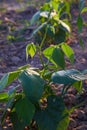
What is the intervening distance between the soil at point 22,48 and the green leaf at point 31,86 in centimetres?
39

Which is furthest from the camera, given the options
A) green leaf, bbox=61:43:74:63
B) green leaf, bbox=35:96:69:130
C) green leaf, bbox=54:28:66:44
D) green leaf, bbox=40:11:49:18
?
green leaf, bbox=54:28:66:44

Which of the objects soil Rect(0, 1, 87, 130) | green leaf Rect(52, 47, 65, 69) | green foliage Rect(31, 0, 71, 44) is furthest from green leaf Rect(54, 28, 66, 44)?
green leaf Rect(52, 47, 65, 69)

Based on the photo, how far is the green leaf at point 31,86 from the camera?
68.6 inches

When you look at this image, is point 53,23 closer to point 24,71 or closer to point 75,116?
point 75,116

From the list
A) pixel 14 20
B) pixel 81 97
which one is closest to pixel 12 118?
pixel 81 97

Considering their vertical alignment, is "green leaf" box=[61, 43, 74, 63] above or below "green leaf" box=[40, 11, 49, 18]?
above

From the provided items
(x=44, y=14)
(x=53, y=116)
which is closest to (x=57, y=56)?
(x=53, y=116)

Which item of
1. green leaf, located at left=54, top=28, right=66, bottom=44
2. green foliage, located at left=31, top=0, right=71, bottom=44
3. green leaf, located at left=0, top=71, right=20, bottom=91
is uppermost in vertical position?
green leaf, located at left=0, top=71, right=20, bottom=91

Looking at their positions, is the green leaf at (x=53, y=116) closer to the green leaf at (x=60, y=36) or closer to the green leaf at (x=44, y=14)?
the green leaf at (x=44, y=14)

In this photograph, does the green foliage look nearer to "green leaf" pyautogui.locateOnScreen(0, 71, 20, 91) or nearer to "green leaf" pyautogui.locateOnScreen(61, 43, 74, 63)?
"green leaf" pyautogui.locateOnScreen(61, 43, 74, 63)

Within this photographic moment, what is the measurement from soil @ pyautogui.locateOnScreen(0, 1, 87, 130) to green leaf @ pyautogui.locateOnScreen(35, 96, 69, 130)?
0.17m

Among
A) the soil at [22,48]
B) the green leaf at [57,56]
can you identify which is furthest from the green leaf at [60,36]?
the green leaf at [57,56]

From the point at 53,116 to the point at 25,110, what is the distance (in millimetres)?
146

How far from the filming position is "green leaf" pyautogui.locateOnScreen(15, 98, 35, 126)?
1819 mm
